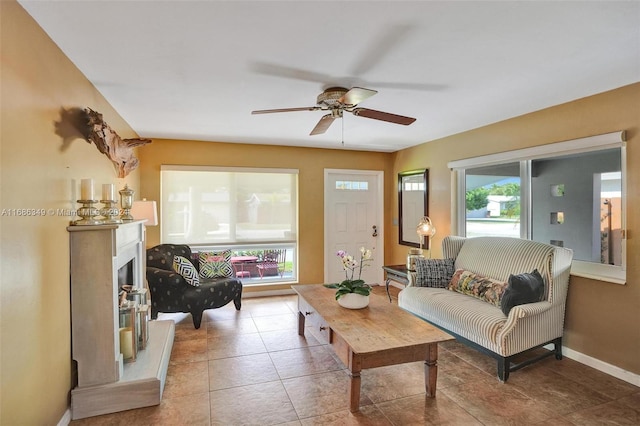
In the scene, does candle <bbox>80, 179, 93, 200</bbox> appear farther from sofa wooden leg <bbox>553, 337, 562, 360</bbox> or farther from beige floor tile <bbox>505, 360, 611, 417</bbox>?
sofa wooden leg <bbox>553, 337, 562, 360</bbox>

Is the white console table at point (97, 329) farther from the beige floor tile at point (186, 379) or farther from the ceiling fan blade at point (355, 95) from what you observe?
the ceiling fan blade at point (355, 95)

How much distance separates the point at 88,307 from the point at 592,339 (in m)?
4.02

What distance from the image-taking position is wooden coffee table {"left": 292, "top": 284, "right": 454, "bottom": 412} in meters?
2.23

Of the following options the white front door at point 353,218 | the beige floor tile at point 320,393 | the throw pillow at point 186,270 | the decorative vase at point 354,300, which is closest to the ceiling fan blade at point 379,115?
the decorative vase at point 354,300

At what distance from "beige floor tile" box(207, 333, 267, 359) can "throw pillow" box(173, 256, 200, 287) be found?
2.45 feet

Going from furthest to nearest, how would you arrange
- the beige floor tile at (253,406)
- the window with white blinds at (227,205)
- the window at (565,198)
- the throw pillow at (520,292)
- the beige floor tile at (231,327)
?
the window with white blinds at (227,205), the beige floor tile at (231,327), the window at (565,198), the throw pillow at (520,292), the beige floor tile at (253,406)

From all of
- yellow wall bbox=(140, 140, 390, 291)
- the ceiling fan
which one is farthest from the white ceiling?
yellow wall bbox=(140, 140, 390, 291)

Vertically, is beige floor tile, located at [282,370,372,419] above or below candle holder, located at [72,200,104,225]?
below

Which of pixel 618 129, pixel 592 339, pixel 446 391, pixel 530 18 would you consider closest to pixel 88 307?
pixel 446 391

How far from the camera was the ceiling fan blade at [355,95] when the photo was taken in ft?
7.22

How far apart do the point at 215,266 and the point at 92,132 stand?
2.44m

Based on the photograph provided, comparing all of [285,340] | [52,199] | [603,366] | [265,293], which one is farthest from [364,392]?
[265,293]

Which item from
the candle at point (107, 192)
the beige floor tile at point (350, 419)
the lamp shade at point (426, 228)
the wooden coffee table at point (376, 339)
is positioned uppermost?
the candle at point (107, 192)

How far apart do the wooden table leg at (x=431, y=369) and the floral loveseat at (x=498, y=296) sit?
64 centimetres
